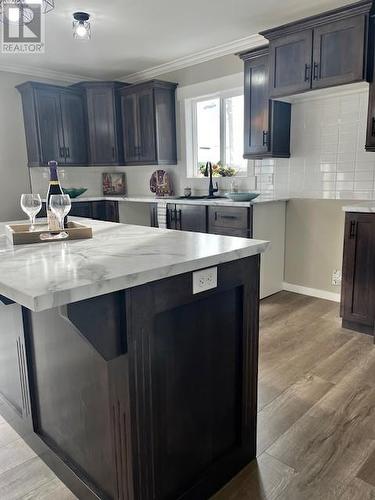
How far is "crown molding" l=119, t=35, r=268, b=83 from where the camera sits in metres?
3.83

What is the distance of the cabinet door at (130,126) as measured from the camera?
4.86 m

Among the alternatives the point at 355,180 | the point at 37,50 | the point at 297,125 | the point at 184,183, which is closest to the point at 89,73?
the point at 37,50

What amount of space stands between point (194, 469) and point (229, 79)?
3.82 metres

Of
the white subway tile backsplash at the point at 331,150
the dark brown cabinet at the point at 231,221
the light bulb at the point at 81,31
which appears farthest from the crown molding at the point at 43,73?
the white subway tile backsplash at the point at 331,150

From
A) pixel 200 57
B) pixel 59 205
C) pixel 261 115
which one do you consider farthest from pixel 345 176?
pixel 59 205

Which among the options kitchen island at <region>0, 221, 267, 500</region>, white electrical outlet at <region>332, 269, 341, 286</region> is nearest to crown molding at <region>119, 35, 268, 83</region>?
white electrical outlet at <region>332, 269, 341, 286</region>

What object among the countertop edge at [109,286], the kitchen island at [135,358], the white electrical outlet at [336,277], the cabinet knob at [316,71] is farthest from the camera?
the white electrical outlet at [336,277]

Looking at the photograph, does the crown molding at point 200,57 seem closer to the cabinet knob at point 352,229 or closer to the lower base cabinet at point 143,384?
the cabinet knob at point 352,229

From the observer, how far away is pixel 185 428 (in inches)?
53.8

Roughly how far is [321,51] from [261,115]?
76cm

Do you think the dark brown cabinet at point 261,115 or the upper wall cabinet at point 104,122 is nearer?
the dark brown cabinet at point 261,115

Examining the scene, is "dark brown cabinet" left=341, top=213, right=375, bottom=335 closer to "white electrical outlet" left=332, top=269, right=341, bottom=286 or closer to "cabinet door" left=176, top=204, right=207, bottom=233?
"white electrical outlet" left=332, top=269, right=341, bottom=286

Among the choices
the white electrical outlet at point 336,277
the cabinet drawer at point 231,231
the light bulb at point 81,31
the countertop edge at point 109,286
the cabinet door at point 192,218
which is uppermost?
the light bulb at point 81,31

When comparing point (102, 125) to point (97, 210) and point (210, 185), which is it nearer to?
point (97, 210)
